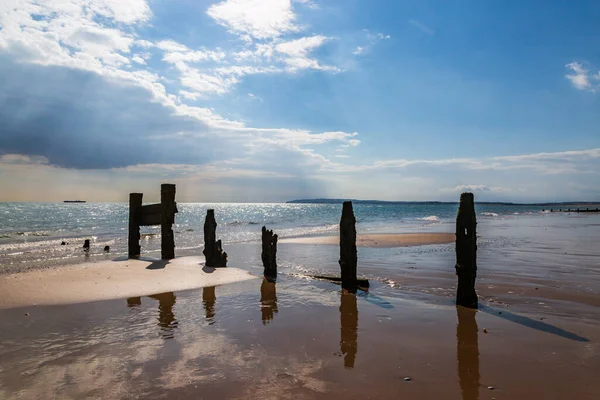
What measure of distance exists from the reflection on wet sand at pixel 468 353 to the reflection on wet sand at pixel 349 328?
159 centimetres

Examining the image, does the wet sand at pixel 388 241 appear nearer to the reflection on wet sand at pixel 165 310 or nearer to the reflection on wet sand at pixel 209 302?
the reflection on wet sand at pixel 209 302

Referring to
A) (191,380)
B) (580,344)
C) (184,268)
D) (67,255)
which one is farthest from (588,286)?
(67,255)

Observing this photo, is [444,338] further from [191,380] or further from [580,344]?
[191,380]

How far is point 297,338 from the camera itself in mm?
6961

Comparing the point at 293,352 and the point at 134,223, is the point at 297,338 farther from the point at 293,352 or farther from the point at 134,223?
the point at 134,223

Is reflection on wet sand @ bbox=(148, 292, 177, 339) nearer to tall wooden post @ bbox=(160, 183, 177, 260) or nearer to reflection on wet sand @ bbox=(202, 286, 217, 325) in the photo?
reflection on wet sand @ bbox=(202, 286, 217, 325)

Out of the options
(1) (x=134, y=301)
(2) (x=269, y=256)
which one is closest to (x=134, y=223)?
(2) (x=269, y=256)

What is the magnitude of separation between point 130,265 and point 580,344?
1415 cm

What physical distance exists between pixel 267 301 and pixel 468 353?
5.00 metres

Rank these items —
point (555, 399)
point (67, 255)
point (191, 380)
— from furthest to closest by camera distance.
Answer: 1. point (67, 255)
2. point (191, 380)
3. point (555, 399)

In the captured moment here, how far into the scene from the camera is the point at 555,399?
15.7 feet

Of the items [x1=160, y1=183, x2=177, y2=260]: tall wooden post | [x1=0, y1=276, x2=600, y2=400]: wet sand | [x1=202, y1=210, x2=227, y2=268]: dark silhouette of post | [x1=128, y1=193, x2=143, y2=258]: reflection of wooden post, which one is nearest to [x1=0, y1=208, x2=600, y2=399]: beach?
[x1=0, y1=276, x2=600, y2=400]: wet sand

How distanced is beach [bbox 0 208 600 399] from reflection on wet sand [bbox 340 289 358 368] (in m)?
0.03

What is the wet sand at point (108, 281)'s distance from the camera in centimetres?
998
